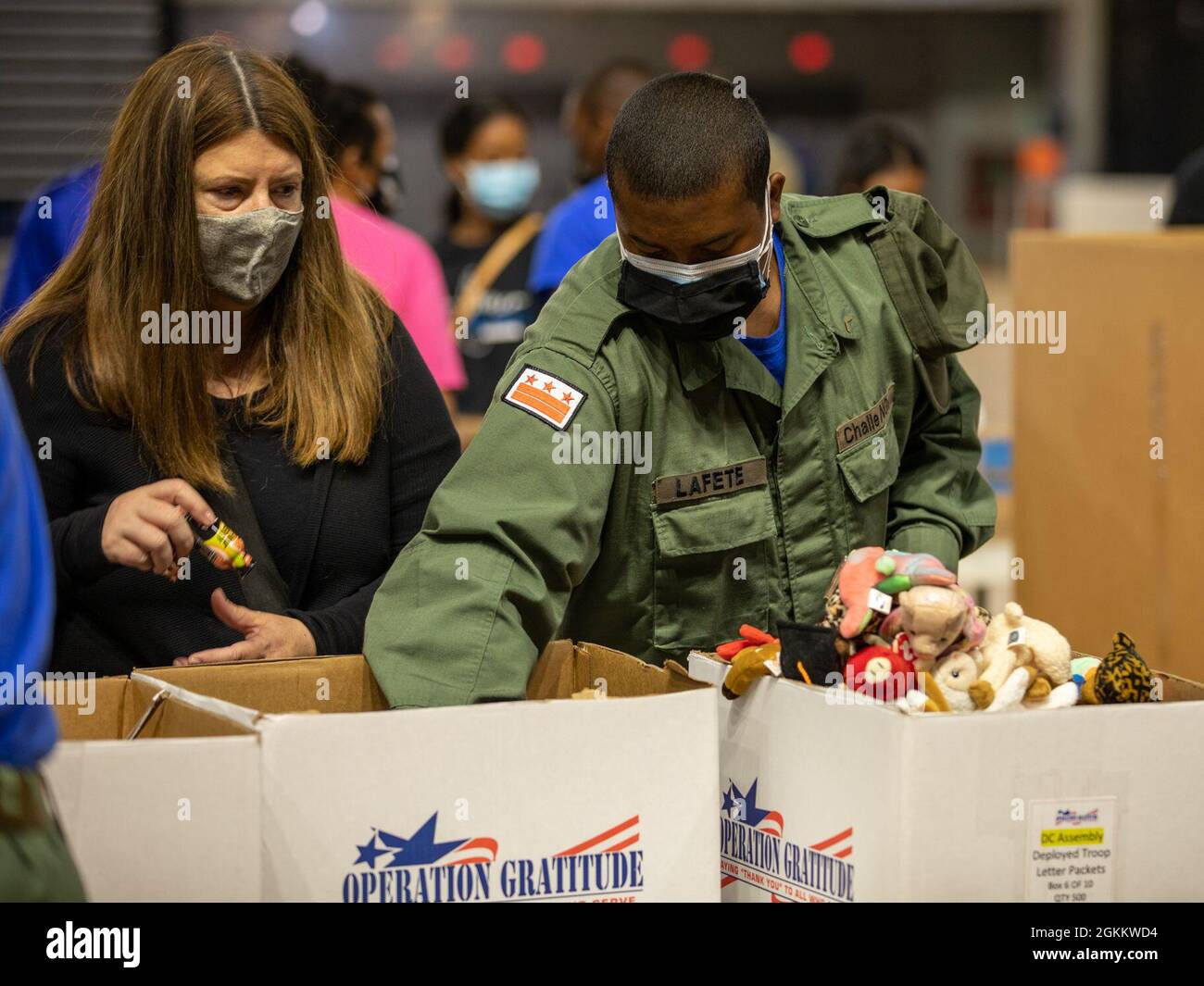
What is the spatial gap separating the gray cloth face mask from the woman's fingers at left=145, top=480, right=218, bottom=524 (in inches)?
14.4

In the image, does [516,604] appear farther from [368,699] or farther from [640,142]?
[640,142]

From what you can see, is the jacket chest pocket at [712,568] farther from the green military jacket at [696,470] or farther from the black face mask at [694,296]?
the black face mask at [694,296]

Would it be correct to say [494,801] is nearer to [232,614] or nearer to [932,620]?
[932,620]

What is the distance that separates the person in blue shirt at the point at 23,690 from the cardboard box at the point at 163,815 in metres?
0.21

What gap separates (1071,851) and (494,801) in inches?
22.6

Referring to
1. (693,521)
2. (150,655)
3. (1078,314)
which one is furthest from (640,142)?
(1078,314)

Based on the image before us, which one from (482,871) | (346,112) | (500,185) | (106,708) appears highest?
(500,185)

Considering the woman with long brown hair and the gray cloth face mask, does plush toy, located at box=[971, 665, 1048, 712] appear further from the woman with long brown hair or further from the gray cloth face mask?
the gray cloth face mask

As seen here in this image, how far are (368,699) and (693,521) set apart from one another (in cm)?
46

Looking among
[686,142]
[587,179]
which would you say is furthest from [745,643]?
[587,179]

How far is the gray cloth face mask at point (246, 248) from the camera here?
6.71 feet

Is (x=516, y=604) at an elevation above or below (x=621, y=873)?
above

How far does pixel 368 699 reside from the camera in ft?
5.71

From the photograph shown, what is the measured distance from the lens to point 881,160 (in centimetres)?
470
